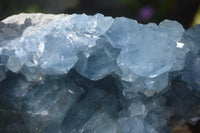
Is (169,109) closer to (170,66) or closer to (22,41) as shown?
(170,66)

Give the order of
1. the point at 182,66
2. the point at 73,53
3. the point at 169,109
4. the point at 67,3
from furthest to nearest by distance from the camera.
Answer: the point at 67,3 < the point at 169,109 < the point at 182,66 < the point at 73,53

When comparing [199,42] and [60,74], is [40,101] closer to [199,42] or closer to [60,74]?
[60,74]

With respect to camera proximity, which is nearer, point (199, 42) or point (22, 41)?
point (22, 41)

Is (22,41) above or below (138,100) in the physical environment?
above

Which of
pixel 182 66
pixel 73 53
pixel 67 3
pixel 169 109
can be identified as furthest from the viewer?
pixel 67 3

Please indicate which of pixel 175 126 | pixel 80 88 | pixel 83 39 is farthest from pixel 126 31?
pixel 175 126

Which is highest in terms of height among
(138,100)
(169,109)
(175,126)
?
(138,100)
